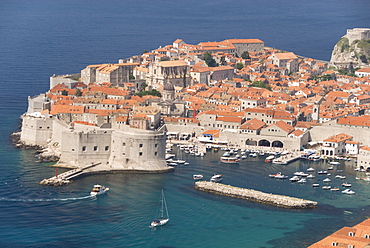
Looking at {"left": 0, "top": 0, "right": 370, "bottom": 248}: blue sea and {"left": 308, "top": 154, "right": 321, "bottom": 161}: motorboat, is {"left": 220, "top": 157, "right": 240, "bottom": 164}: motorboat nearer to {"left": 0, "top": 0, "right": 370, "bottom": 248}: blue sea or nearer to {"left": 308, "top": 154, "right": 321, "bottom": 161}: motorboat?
{"left": 0, "top": 0, "right": 370, "bottom": 248}: blue sea

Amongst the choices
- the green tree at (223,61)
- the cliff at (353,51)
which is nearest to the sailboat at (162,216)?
the green tree at (223,61)

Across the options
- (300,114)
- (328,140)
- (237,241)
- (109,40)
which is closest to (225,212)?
(237,241)

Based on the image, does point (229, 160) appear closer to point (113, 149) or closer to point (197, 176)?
point (197, 176)

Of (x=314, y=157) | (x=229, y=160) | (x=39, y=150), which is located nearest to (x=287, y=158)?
(x=314, y=157)

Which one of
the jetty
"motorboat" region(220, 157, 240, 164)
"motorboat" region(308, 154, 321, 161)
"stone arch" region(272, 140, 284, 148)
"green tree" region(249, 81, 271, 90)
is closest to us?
A: the jetty

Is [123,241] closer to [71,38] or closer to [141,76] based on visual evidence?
[141,76]

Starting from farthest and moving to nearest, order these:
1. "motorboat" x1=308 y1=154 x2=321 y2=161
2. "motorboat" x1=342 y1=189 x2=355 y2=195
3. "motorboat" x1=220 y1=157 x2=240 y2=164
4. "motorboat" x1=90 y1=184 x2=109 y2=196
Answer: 1. "motorboat" x1=308 y1=154 x2=321 y2=161
2. "motorboat" x1=220 y1=157 x2=240 y2=164
3. "motorboat" x1=342 y1=189 x2=355 y2=195
4. "motorboat" x1=90 y1=184 x2=109 y2=196

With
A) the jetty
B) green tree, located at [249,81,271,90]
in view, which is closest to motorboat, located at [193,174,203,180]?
the jetty
